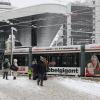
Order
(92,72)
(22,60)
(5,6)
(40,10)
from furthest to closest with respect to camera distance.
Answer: (5,6) < (40,10) < (22,60) < (92,72)

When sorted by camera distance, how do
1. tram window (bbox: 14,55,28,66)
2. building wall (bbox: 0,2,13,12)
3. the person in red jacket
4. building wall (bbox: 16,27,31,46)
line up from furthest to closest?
building wall (bbox: 0,2,13,12) → building wall (bbox: 16,27,31,46) → tram window (bbox: 14,55,28,66) → the person in red jacket

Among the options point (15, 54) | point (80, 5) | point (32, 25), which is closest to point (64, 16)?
point (32, 25)

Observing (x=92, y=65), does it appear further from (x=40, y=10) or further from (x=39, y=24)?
(x=39, y=24)

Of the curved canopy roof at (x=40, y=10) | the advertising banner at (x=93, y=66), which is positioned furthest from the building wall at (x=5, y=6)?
the advertising banner at (x=93, y=66)

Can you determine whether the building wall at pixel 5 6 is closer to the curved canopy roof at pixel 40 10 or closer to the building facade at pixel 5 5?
the building facade at pixel 5 5

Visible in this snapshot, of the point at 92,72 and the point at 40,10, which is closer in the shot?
the point at 92,72

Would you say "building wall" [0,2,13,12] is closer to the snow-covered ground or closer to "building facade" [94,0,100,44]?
"building facade" [94,0,100,44]

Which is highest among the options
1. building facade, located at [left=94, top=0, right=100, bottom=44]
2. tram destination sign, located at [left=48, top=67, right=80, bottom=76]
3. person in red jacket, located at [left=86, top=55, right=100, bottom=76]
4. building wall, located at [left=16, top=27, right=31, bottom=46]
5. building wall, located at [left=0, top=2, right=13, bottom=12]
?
building wall, located at [left=0, top=2, right=13, bottom=12]

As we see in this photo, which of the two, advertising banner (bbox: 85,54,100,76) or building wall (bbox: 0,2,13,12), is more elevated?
building wall (bbox: 0,2,13,12)

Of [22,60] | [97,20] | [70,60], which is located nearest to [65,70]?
[70,60]

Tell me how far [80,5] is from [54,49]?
72.0 metres

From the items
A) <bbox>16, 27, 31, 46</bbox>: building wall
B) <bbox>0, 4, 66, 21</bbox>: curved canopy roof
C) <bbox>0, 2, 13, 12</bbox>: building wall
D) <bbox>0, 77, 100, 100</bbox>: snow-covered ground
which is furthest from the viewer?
<bbox>0, 2, 13, 12</bbox>: building wall

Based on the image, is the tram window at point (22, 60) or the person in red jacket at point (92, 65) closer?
the person in red jacket at point (92, 65)

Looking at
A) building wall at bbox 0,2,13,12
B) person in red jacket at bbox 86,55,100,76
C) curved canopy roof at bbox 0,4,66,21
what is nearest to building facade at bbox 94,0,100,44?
curved canopy roof at bbox 0,4,66,21
